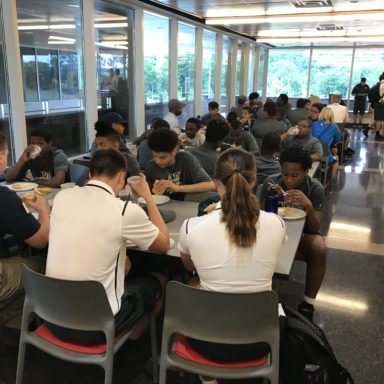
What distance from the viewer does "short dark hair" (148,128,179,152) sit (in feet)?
8.50

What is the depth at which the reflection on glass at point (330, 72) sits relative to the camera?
13953 mm

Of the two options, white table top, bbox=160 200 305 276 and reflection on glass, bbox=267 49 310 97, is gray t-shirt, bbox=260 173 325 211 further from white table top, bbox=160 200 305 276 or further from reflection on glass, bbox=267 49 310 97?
reflection on glass, bbox=267 49 310 97

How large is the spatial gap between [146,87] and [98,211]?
5287 mm

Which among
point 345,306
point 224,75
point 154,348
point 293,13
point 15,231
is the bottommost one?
point 345,306

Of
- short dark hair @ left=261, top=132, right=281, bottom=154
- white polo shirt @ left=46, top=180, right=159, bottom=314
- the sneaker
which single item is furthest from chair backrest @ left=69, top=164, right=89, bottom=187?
the sneaker

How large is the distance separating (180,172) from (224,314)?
153 cm

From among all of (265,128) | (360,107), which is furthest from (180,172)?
(360,107)

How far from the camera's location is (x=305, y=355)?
158 centimetres

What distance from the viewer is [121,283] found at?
170 cm

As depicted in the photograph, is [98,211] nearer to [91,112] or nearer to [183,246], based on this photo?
[183,246]

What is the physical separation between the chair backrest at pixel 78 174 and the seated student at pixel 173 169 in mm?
626

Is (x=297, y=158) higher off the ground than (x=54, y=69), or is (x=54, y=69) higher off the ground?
(x=54, y=69)

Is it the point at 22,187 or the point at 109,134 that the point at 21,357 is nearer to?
the point at 22,187

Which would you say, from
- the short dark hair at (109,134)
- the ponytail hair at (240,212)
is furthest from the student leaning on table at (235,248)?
the short dark hair at (109,134)
